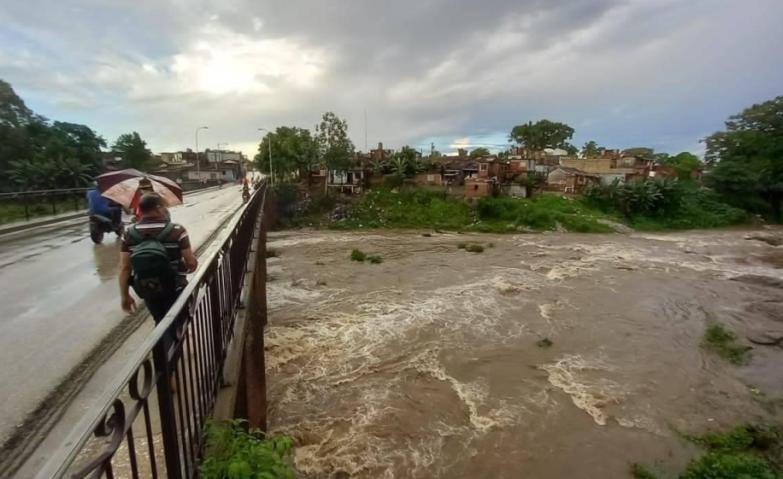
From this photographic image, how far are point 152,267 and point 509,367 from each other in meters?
9.07

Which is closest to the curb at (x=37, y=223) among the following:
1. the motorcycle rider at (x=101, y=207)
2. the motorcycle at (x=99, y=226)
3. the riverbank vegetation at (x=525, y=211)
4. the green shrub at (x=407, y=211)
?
the motorcycle at (x=99, y=226)

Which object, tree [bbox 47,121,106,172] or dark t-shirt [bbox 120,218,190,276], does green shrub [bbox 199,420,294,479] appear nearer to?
dark t-shirt [bbox 120,218,190,276]

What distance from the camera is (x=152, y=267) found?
397cm

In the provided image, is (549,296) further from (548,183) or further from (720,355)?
(548,183)

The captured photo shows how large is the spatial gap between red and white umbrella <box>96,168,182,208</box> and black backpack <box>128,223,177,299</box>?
1.80 metres

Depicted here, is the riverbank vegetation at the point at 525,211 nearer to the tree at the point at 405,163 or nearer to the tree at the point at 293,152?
the tree at the point at 405,163

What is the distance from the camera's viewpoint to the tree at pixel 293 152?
149ft

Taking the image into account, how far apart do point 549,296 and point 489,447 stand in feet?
33.3

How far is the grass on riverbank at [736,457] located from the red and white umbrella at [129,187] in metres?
8.45

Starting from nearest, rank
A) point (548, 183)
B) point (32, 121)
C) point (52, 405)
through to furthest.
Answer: point (52, 405) → point (32, 121) → point (548, 183)

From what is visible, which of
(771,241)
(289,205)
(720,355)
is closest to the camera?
(720,355)

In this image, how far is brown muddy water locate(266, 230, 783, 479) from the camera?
7.71 metres

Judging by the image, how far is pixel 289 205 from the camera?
125 feet

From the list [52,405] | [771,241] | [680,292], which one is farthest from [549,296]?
[771,241]
